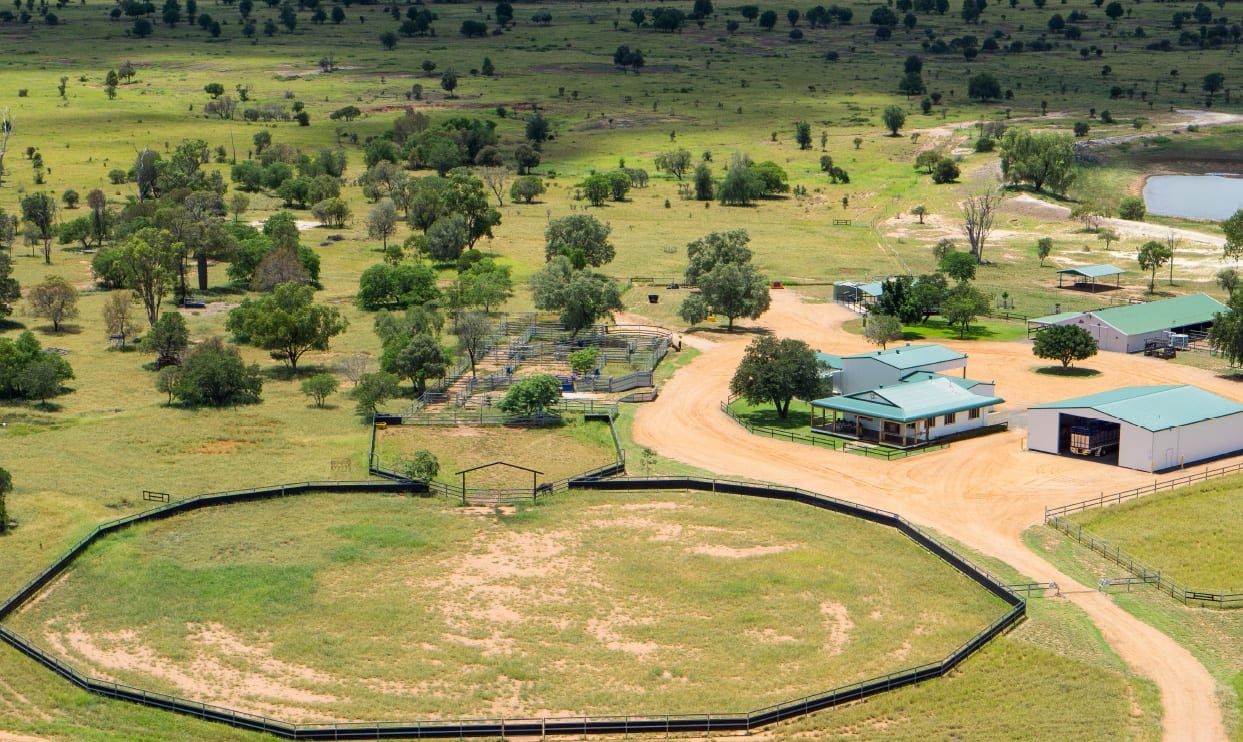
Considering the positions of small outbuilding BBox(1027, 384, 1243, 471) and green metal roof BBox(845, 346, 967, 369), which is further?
green metal roof BBox(845, 346, 967, 369)

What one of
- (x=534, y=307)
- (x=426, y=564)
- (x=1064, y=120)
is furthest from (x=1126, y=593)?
(x=1064, y=120)

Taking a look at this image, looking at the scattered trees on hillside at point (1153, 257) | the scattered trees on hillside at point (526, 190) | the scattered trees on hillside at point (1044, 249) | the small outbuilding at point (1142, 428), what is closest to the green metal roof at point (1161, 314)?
the scattered trees on hillside at point (1153, 257)

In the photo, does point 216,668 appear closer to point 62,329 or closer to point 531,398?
point 531,398

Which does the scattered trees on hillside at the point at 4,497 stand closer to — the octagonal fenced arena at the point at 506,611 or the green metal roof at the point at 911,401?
the octagonal fenced arena at the point at 506,611

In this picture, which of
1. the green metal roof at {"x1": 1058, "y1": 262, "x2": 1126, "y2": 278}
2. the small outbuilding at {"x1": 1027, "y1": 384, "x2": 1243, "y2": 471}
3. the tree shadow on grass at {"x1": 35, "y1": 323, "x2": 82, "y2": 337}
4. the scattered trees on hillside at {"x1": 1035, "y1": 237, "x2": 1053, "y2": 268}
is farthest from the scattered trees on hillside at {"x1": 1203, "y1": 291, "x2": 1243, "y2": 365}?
the tree shadow on grass at {"x1": 35, "y1": 323, "x2": 82, "y2": 337}

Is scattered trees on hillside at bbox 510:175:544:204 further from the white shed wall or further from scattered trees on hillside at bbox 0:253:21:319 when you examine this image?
the white shed wall

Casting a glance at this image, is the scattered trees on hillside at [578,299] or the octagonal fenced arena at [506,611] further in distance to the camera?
the scattered trees on hillside at [578,299]
